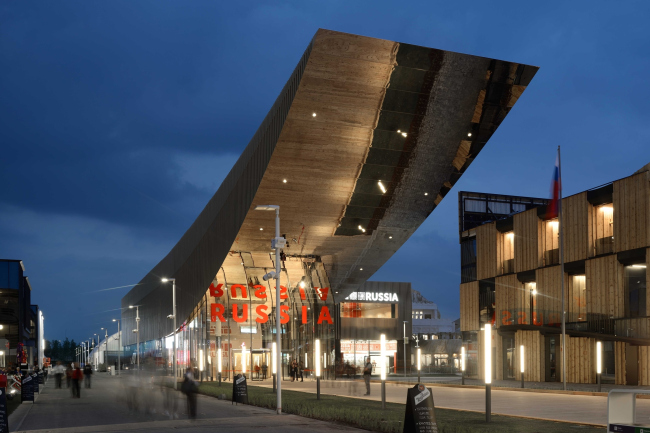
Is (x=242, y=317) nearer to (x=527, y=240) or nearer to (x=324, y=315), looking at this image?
(x=324, y=315)

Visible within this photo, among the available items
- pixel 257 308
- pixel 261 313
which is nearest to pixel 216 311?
pixel 257 308

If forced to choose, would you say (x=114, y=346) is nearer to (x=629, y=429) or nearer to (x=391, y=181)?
(x=391, y=181)

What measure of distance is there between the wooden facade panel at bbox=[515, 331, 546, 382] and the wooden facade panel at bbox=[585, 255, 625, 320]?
538 cm

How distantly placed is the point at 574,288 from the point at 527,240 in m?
5.42

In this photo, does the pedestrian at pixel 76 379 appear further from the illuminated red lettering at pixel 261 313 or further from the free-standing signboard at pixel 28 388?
the illuminated red lettering at pixel 261 313

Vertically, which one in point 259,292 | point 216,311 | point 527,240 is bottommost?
point 216,311

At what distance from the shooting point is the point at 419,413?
13922 mm

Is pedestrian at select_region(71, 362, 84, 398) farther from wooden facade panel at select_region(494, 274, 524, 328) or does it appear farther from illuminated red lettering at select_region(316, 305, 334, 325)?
wooden facade panel at select_region(494, 274, 524, 328)

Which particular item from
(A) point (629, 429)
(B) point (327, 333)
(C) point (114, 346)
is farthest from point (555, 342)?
(C) point (114, 346)

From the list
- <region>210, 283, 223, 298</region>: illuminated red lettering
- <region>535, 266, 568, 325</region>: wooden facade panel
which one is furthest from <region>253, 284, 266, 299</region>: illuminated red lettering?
<region>535, 266, 568, 325</region>: wooden facade panel

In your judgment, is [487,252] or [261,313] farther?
[487,252]

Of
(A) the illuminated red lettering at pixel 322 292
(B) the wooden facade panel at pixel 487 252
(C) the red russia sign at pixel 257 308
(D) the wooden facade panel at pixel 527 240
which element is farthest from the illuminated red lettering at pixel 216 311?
(D) the wooden facade panel at pixel 527 240

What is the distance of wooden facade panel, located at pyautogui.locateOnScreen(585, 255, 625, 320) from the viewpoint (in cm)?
4034

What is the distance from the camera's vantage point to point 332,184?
125 feet
